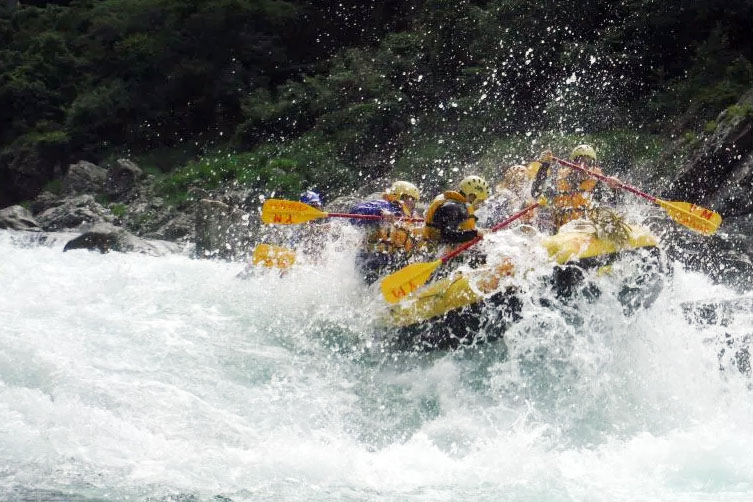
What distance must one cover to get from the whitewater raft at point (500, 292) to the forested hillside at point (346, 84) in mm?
4720

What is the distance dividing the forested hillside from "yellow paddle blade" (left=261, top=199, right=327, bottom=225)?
5416 millimetres

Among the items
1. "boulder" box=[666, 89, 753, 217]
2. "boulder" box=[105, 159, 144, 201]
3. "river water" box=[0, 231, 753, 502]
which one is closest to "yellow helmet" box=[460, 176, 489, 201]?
"river water" box=[0, 231, 753, 502]

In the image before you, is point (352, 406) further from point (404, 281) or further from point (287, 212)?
point (287, 212)

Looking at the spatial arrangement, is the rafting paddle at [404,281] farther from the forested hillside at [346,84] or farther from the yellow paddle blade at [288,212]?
the forested hillside at [346,84]

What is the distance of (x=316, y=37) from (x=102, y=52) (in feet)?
18.6

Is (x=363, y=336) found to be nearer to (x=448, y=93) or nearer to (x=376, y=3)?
(x=448, y=93)

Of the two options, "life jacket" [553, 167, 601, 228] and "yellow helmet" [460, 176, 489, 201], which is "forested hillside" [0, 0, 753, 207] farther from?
"yellow helmet" [460, 176, 489, 201]

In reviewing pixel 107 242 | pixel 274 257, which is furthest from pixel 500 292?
pixel 107 242

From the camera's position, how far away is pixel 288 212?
290 inches

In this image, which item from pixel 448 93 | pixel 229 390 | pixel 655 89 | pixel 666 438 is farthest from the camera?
pixel 448 93

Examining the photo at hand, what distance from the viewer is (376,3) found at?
56.6ft

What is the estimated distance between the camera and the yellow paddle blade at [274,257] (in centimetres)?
802

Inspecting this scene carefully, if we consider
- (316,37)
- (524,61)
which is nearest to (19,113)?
(316,37)

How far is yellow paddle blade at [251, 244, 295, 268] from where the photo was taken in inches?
316
